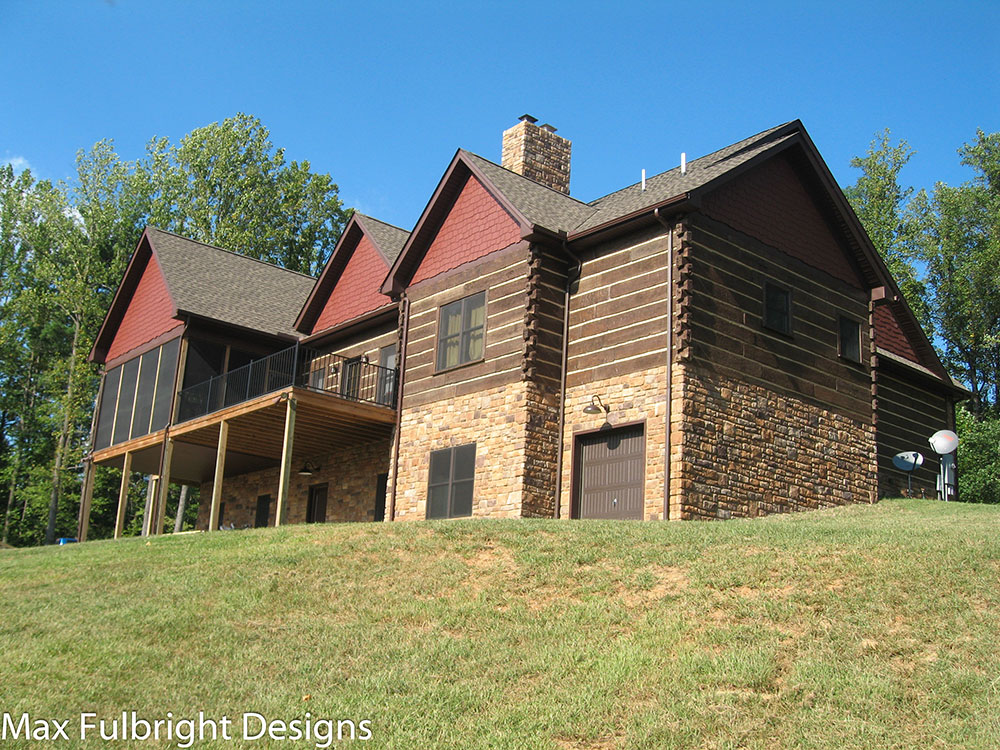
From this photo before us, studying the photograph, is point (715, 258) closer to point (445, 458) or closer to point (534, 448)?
point (534, 448)

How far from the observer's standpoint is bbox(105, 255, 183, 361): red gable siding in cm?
2572

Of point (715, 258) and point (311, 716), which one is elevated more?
point (715, 258)

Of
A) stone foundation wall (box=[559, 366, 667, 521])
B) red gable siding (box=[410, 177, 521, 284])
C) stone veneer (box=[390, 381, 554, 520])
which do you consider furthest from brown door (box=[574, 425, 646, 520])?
red gable siding (box=[410, 177, 521, 284])

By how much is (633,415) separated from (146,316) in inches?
604

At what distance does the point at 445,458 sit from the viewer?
19391 mm

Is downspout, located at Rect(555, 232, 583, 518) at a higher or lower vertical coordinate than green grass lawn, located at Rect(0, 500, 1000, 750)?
higher

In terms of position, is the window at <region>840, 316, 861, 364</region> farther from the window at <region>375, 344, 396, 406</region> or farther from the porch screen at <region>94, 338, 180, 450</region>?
the porch screen at <region>94, 338, 180, 450</region>

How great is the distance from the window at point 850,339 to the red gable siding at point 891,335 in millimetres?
3407

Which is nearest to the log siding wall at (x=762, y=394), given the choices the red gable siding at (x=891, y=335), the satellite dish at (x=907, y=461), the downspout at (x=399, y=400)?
the satellite dish at (x=907, y=461)

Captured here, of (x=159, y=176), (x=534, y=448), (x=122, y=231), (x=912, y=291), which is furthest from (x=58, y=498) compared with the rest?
(x=912, y=291)

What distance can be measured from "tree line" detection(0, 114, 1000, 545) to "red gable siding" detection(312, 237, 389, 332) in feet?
43.5

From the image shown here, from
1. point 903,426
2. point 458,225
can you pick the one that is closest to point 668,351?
point 458,225

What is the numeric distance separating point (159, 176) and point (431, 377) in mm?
29746

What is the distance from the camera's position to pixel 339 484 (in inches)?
934
